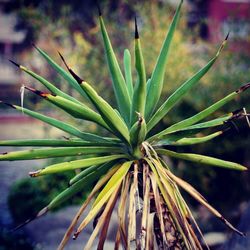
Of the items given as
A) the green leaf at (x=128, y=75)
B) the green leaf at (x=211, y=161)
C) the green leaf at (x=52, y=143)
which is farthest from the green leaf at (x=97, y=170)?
the green leaf at (x=128, y=75)

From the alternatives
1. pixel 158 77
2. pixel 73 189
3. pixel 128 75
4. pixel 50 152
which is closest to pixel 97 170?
pixel 73 189

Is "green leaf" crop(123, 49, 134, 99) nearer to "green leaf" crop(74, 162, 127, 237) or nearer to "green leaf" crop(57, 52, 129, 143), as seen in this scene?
"green leaf" crop(57, 52, 129, 143)

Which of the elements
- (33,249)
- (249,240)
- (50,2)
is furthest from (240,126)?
(50,2)

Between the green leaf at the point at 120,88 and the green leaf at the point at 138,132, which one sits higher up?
the green leaf at the point at 120,88

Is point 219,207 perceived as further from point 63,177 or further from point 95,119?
point 95,119

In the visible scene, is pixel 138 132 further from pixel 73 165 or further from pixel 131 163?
pixel 73 165

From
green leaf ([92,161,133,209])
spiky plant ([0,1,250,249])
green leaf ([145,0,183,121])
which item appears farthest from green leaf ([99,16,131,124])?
green leaf ([92,161,133,209])

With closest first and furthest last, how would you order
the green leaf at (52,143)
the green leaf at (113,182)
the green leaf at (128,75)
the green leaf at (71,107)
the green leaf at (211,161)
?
the green leaf at (71,107) < the green leaf at (113,182) < the green leaf at (52,143) < the green leaf at (211,161) < the green leaf at (128,75)

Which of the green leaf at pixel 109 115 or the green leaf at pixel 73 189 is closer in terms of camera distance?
the green leaf at pixel 109 115

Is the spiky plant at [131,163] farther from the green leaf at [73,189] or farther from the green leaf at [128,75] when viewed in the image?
the green leaf at [128,75]
